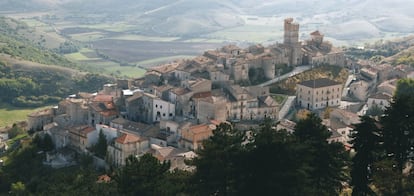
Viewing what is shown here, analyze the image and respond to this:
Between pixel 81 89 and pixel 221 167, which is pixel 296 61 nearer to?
pixel 221 167

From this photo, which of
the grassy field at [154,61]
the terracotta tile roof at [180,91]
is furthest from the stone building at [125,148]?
the grassy field at [154,61]

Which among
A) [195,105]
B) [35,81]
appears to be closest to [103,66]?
[35,81]

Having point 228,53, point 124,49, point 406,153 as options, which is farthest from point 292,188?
point 124,49

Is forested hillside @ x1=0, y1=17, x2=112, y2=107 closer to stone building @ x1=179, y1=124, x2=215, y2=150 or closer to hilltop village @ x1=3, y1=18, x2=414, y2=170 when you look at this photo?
hilltop village @ x1=3, y1=18, x2=414, y2=170

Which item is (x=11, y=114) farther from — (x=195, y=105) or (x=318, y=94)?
(x=318, y=94)

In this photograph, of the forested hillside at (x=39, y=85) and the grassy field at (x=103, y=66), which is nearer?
the forested hillside at (x=39, y=85)

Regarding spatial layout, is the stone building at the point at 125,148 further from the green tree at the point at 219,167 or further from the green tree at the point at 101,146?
the green tree at the point at 219,167

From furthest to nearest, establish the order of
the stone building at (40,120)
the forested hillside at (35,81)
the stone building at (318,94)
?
1. the forested hillside at (35,81)
2. the stone building at (40,120)
3. the stone building at (318,94)

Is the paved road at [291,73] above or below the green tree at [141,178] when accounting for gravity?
above
